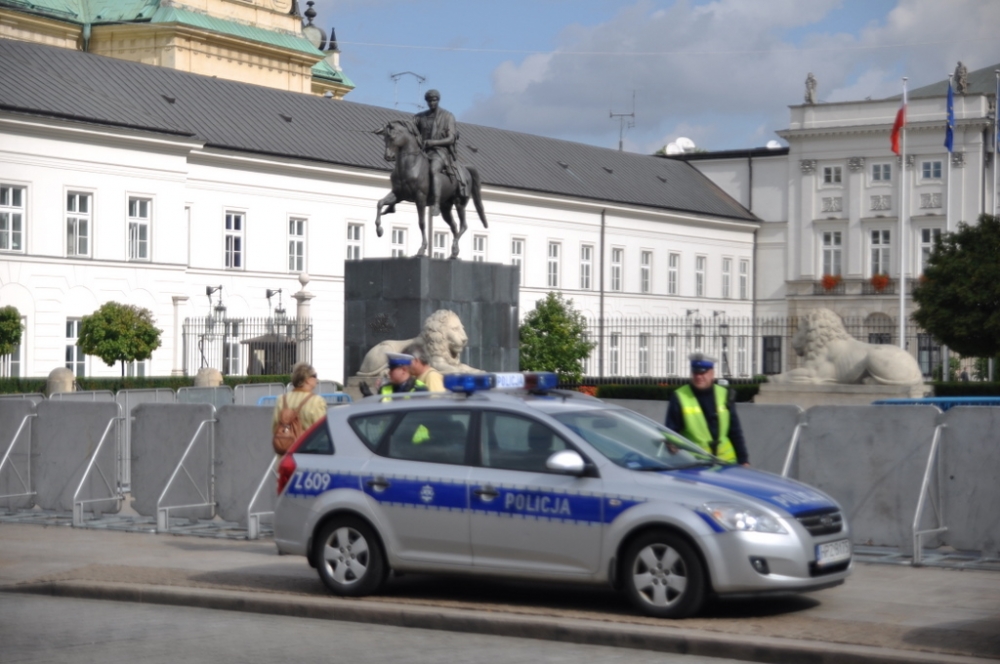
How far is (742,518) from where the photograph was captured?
35.6 ft

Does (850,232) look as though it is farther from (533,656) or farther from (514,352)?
(533,656)

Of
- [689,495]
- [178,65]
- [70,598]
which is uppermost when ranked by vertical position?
[178,65]

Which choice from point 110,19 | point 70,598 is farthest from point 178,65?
point 70,598

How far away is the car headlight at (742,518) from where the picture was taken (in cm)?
1082

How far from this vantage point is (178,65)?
81.6 meters

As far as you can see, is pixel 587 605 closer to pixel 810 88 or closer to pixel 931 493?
pixel 931 493

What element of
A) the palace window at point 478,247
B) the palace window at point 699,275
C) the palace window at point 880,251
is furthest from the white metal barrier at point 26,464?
the palace window at point 880,251

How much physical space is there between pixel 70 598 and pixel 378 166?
5703cm

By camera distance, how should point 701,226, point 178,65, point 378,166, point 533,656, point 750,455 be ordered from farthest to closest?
point 701,226 → point 178,65 → point 378,166 → point 750,455 → point 533,656

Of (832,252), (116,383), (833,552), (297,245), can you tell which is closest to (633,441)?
(833,552)

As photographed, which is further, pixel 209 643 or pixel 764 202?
pixel 764 202

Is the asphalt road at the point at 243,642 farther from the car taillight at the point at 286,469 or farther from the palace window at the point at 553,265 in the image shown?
the palace window at the point at 553,265

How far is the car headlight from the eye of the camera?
35.5ft

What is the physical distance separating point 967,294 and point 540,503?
4727 centimetres
